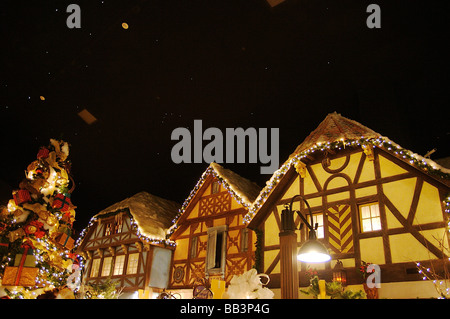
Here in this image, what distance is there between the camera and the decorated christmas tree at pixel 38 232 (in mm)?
7660

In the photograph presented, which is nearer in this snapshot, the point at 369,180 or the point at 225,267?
the point at 369,180

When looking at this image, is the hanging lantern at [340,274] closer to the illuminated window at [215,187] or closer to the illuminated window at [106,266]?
the illuminated window at [215,187]

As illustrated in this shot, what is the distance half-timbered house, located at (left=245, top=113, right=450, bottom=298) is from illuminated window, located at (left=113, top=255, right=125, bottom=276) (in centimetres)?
814

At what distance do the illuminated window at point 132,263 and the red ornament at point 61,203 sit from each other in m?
8.13

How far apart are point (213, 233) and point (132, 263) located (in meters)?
4.91

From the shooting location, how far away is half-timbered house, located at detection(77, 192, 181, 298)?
1566 centimetres

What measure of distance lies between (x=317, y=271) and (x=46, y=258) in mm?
7314

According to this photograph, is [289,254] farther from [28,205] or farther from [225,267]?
[225,267]

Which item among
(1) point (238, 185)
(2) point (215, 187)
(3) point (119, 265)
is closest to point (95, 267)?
(3) point (119, 265)

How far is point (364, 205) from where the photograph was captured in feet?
34.5

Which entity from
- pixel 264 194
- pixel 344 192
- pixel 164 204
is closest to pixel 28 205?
pixel 264 194

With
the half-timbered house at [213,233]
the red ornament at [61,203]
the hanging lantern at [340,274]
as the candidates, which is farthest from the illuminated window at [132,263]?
the hanging lantern at [340,274]

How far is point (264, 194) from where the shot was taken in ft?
39.4

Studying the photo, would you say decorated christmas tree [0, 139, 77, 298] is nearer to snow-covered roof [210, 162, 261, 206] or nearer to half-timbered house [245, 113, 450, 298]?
half-timbered house [245, 113, 450, 298]
